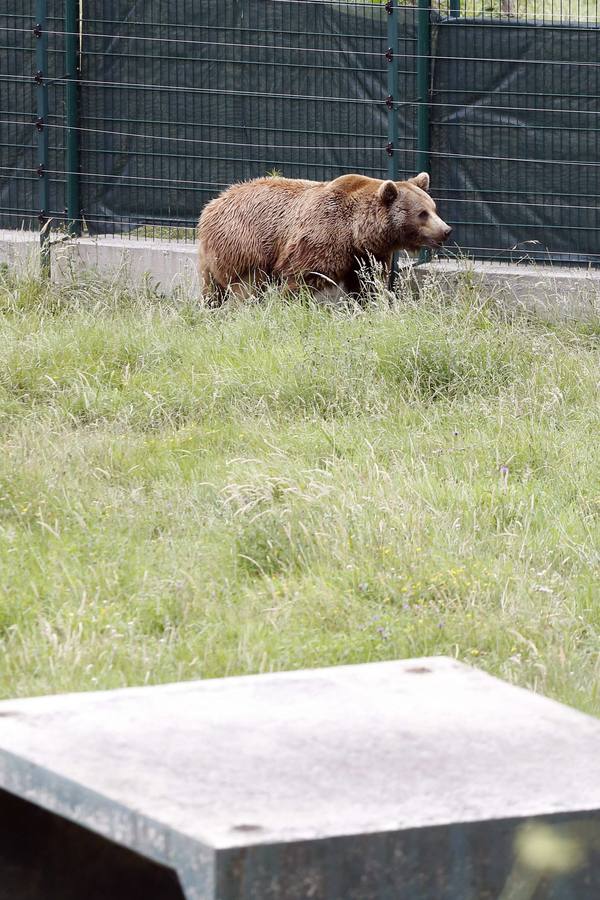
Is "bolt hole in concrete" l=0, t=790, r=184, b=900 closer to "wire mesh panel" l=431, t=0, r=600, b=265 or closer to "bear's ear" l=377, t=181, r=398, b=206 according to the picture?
"bear's ear" l=377, t=181, r=398, b=206

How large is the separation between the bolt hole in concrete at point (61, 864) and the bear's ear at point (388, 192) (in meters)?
7.90

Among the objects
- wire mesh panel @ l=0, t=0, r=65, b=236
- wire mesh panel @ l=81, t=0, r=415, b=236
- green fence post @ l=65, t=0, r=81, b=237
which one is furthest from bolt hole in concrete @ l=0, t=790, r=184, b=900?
wire mesh panel @ l=0, t=0, r=65, b=236

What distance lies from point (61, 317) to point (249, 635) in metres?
5.75

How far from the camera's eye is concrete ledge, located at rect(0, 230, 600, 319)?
10.3 metres

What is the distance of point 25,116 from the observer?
41.7ft

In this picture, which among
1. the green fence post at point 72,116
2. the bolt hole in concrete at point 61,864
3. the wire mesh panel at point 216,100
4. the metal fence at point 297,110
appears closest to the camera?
the bolt hole in concrete at point 61,864

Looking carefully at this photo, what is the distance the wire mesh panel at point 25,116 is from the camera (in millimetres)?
12477

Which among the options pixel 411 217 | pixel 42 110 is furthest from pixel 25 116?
pixel 411 217

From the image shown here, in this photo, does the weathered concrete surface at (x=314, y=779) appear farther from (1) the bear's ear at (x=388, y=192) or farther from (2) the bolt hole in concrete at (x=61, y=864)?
(1) the bear's ear at (x=388, y=192)

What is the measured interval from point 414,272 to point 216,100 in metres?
2.50

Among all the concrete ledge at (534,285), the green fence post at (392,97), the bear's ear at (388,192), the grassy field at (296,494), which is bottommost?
the grassy field at (296,494)

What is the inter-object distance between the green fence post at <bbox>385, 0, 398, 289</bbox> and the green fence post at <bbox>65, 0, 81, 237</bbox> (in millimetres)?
2910

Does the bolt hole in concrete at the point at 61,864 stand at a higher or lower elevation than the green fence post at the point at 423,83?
lower

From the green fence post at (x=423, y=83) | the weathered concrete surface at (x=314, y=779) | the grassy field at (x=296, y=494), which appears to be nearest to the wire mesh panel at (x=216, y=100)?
the green fence post at (x=423, y=83)
